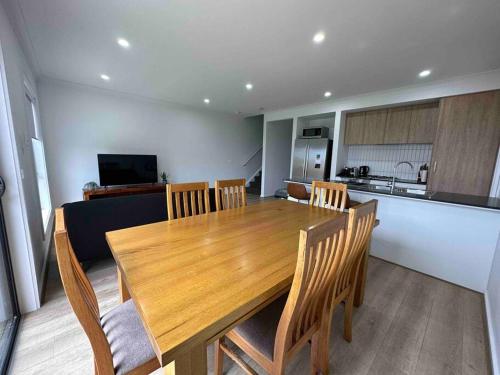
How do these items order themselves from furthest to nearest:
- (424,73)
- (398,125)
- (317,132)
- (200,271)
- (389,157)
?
(317,132) < (389,157) < (398,125) < (424,73) < (200,271)

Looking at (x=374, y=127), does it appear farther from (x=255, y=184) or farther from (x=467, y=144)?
(x=255, y=184)

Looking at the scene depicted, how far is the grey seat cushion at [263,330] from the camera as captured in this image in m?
0.93

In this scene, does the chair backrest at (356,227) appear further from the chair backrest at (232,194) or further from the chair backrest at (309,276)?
the chair backrest at (232,194)

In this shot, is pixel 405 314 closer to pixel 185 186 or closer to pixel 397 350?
pixel 397 350

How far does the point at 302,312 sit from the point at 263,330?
23cm

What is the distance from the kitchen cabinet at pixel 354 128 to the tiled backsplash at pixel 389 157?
34 cm

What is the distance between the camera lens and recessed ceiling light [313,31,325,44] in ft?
7.00

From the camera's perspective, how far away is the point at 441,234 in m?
2.23

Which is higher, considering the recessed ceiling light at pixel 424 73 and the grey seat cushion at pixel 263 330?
the recessed ceiling light at pixel 424 73

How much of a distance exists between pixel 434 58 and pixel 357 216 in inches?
115

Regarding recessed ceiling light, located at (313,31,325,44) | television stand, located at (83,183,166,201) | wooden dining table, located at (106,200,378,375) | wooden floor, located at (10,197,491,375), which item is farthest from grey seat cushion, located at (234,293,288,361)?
television stand, located at (83,183,166,201)

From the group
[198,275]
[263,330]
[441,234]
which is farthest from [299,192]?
[198,275]

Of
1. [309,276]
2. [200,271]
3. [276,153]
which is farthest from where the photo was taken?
[276,153]

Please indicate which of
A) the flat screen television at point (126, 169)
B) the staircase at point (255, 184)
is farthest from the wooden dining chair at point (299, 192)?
the staircase at point (255, 184)
